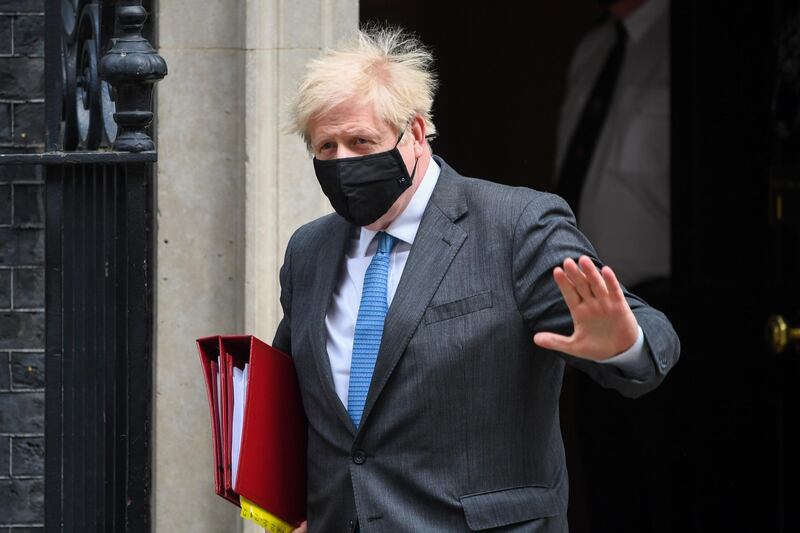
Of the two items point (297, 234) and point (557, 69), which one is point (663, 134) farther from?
point (297, 234)

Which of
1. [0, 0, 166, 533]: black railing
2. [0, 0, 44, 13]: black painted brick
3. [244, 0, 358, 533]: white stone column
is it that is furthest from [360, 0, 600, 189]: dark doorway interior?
[0, 0, 166, 533]: black railing

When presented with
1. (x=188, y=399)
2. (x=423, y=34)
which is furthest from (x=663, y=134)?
(x=188, y=399)

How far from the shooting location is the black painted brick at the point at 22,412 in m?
4.37

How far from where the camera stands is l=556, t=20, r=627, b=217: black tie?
6547 mm

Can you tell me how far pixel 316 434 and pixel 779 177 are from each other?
2831 millimetres

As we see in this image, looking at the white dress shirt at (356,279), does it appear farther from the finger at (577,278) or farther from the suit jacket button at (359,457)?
the finger at (577,278)

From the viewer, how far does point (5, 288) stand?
173 inches

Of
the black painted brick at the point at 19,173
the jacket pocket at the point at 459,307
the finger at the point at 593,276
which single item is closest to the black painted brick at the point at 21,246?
the black painted brick at the point at 19,173

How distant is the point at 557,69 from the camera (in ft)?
23.0

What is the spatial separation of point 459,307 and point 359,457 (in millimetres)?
369

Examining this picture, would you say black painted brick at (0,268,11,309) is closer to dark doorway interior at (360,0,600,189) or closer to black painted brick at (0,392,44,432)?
black painted brick at (0,392,44,432)

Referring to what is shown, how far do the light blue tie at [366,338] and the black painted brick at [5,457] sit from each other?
6.00 ft

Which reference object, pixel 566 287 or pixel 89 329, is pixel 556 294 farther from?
pixel 89 329

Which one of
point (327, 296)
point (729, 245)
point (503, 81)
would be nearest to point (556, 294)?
point (327, 296)
